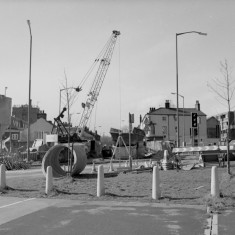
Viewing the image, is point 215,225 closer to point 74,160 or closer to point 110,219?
point 110,219

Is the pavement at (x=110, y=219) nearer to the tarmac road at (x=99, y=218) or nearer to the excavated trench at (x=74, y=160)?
Answer: the tarmac road at (x=99, y=218)

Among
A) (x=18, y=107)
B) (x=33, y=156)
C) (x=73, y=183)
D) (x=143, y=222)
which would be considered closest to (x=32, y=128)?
(x=18, y=107)

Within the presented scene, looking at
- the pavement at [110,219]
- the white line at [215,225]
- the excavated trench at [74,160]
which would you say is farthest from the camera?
the excavated trench at [74,160]

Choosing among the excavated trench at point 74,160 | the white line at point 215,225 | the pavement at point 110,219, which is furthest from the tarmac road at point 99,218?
the excavated trench at point 74,160

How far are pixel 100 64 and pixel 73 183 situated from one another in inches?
2142

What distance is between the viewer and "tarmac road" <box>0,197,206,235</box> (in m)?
7.84

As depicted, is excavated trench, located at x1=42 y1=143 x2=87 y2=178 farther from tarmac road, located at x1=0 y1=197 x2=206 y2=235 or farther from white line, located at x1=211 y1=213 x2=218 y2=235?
white line, located at x1=211 y1=213 x2=218 y2=235

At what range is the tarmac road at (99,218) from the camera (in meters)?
7.84

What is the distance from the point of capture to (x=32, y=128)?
97.6 metres

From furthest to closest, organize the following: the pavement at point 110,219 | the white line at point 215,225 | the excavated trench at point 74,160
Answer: the excavated trench at point 74,160
the pavement at point 110,219
the white line at point 215,225

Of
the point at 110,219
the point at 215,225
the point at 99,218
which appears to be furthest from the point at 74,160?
the point at 215,225

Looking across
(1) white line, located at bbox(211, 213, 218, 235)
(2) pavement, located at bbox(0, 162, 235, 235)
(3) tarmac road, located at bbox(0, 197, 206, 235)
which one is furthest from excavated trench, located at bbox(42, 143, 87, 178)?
(1) white line, located at bbox(211, 213, 218, 235)

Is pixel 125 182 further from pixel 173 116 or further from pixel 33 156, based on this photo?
pixel 173 116

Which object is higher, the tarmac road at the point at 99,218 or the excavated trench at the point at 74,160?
the excavated trench at the point at 74,160
